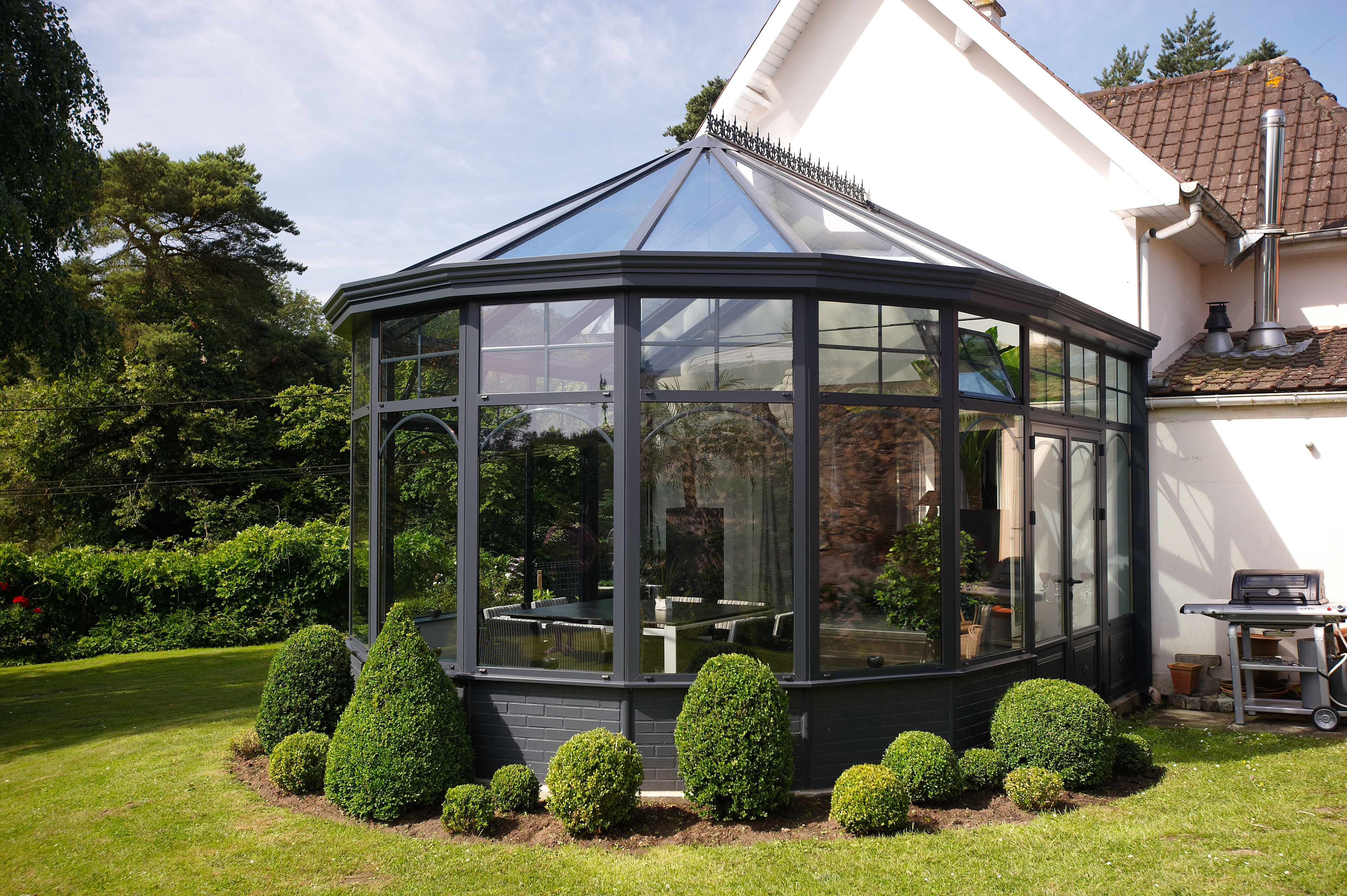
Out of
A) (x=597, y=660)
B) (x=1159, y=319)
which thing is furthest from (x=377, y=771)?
(x=1159, y=319)

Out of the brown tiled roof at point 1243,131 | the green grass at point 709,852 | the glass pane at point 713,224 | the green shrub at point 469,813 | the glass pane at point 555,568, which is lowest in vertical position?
the green grass at point 709,852

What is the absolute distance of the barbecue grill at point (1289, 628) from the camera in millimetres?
7488

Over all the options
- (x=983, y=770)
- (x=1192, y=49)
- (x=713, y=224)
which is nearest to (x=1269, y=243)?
(x=713, y=224)

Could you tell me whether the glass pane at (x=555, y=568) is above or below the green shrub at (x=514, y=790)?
above

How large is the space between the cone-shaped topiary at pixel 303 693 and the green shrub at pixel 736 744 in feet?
9.48

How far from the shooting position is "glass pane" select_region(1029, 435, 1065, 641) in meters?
7.23

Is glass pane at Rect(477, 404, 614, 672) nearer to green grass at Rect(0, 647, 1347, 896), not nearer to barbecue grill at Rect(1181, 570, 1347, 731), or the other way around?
green grass at Rect(0, 647, 1347, 896)

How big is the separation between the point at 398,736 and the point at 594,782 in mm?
1257

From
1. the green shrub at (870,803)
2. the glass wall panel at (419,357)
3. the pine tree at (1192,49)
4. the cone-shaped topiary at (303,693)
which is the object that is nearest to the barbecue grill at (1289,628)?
the green shrub at (870,803)

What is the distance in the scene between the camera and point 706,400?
5750 millimetres

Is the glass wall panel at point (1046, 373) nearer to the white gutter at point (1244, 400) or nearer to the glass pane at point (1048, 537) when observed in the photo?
the glass pane at point (1048, 537)

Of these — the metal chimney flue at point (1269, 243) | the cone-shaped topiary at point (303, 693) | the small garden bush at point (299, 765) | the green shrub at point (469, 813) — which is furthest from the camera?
the metal chimney flue at point (1269, 243)

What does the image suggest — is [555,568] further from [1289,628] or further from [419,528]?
[1289,628]

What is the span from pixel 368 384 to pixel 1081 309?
585 cm
